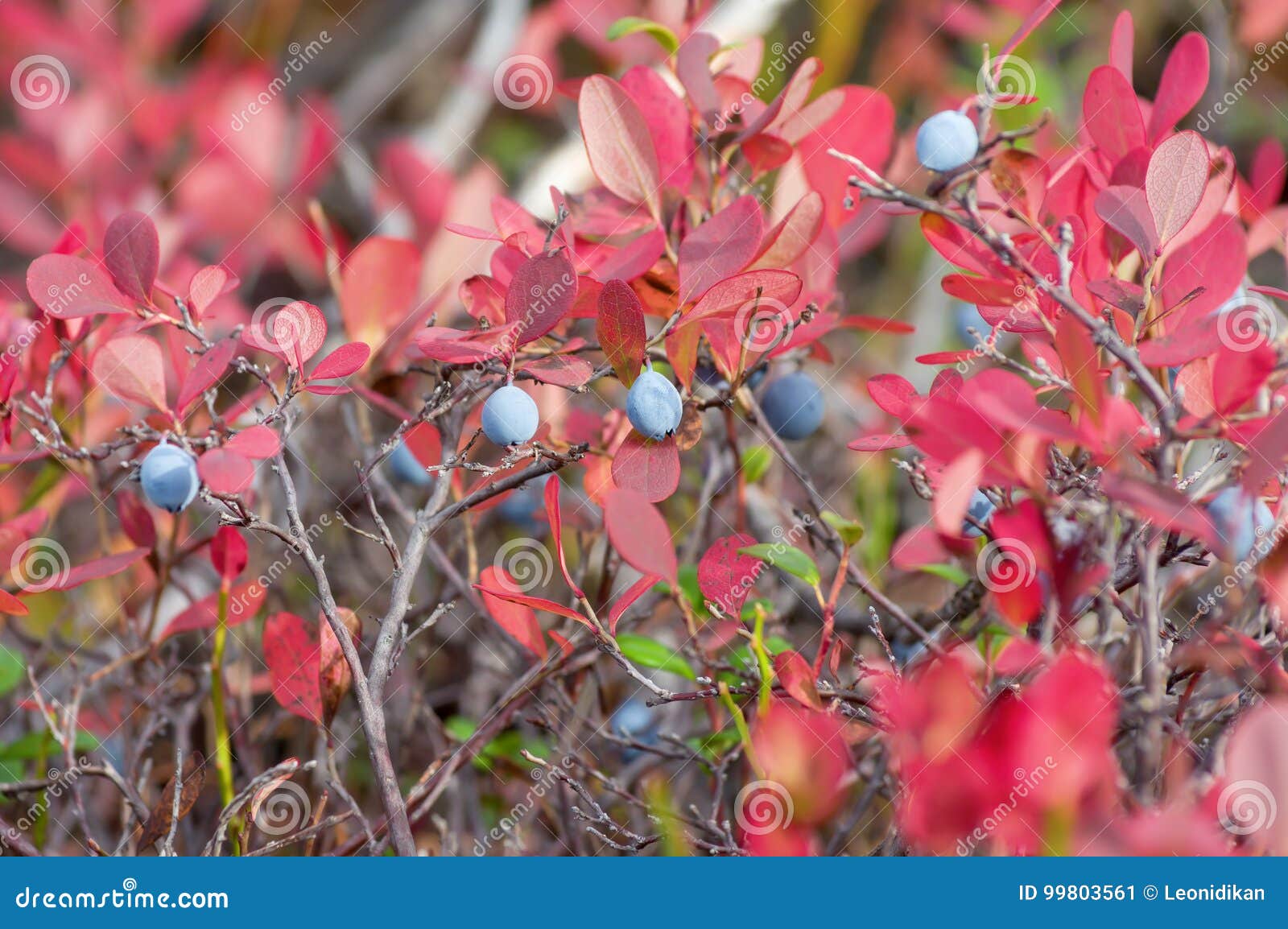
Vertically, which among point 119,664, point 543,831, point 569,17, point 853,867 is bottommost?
point 853,867

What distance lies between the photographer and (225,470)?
54cm

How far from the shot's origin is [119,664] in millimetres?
838

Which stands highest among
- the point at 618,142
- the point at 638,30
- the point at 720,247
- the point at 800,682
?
the point at 638,30

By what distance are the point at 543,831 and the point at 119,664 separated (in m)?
0.39

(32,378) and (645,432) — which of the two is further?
(32,378)

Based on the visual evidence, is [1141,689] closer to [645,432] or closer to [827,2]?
[645,432]

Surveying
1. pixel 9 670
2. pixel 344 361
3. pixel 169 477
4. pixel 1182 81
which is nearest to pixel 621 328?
pixel 344 361

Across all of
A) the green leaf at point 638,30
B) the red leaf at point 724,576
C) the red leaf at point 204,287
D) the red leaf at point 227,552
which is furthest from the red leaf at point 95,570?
the green leaf at point 638,30

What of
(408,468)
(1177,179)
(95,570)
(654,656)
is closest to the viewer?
(1177,179)

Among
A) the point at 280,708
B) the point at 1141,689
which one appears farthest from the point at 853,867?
the point at 280,708

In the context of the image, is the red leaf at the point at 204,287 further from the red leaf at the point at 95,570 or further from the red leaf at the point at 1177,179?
the red leaf at the point at 1177,179

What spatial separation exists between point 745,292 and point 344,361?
23cm

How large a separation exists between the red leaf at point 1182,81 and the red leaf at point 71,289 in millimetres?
661

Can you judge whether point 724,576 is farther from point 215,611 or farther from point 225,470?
point 215,611
